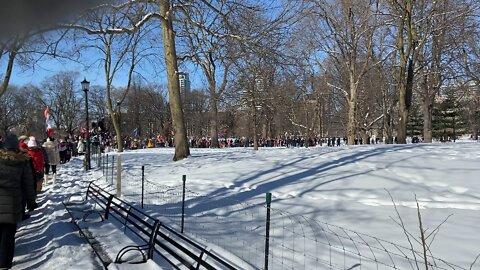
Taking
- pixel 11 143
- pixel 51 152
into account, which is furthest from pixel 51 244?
pixel 51 152

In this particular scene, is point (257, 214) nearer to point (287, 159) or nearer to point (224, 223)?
point (224, 223)

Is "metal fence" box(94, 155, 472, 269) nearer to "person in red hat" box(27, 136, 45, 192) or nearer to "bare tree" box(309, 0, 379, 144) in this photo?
"person in red hat" box(27, 136, 45, 192)

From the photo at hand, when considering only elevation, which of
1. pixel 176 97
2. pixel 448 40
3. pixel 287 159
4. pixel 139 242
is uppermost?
pixel 448 40

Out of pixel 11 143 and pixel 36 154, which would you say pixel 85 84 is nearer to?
pixel 36 154

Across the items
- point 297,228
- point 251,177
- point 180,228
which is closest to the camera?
point 297,228

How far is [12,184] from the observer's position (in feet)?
17.5

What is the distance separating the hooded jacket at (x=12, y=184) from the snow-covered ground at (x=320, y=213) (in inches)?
35.7

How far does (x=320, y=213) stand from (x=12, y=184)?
4794 mm

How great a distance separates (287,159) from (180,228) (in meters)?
6.73

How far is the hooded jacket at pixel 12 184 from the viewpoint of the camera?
5223 mm

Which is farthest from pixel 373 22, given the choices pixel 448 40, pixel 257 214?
A: pixel 257 214

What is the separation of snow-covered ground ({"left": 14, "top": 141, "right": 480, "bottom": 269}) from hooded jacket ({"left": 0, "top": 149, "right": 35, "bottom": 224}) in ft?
2.97

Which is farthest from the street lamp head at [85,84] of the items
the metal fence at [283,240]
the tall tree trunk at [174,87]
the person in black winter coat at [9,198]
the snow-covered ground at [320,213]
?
the person in black winter coat at [9,198]

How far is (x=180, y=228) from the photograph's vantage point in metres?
7.28
